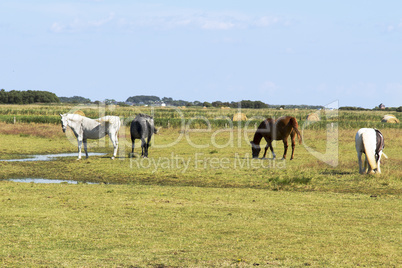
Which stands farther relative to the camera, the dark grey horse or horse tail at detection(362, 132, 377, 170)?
the dark grey horse

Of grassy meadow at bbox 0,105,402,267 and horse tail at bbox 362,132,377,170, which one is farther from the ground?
horse tail at bbox 362,132,377,170

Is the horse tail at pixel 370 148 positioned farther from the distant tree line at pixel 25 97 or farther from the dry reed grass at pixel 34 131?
the distant tree line at pixel 25 97

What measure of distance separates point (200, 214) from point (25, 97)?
135 metres

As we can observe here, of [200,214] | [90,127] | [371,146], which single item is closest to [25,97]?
[90,127]

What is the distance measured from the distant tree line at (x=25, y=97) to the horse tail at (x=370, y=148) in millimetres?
128137

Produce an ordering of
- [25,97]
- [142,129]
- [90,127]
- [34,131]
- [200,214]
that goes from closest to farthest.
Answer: [200,214], [90,127], [142,129], [34,131], [25,97]

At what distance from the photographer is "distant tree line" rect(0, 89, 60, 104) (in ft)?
436

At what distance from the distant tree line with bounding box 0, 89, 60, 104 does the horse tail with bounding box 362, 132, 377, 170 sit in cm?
12814

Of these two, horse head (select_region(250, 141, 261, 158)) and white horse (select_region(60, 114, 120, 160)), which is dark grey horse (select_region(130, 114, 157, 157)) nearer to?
white horse (select_region(60, 114, 120, 160))

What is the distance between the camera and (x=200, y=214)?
39.1 ft

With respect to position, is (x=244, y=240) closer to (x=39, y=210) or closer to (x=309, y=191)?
(x=39, y=210)

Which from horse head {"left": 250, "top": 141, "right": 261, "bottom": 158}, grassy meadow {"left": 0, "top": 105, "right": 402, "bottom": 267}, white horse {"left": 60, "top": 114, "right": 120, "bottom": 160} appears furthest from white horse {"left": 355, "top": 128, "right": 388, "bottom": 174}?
white horse {"left": 60, "top": 114, "right": 120, "bottom": 160}

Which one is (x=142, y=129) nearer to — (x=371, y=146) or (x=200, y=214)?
(x=371, y=146)

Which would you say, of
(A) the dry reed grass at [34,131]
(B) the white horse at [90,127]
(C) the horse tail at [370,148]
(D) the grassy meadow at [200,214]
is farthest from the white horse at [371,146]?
(A) the dry reed grass at [34,131]
